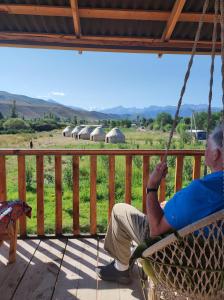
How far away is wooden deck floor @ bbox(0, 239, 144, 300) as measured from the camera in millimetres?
2146

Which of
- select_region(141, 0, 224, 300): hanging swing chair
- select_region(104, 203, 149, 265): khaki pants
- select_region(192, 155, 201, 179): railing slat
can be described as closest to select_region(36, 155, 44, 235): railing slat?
select_region(104, 203, 149, 265): khaki pants

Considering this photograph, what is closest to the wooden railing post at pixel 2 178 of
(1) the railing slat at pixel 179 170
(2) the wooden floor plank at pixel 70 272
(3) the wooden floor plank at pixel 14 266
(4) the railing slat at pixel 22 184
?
(4) the railing slat at pixel 22 184

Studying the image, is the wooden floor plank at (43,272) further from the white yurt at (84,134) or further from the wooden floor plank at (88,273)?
the white yurt at (84,134)

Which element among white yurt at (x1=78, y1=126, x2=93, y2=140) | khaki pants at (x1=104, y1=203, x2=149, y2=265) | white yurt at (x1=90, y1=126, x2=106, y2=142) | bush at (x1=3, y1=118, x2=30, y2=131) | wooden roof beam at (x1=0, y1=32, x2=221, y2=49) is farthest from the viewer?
white yurt at (x1=78, y1=126, x2=93, y2=140)

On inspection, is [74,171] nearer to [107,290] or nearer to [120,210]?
[120,210]

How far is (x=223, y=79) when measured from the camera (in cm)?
140

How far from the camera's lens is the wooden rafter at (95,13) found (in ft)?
8.79

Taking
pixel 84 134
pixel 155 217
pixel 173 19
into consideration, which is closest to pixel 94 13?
pixel 173 19

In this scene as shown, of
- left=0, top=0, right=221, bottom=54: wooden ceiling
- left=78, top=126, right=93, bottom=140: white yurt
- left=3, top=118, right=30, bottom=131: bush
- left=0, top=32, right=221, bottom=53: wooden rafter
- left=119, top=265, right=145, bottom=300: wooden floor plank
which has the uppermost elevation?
left=0, top=0, right=221, bottom=54: wooden ceiling

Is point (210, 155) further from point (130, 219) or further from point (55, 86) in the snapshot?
point (55, 86)

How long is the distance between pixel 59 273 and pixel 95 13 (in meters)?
2.10

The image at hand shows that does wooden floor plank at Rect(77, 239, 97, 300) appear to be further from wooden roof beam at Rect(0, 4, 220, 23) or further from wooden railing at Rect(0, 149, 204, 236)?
wooden roof beam at Rect(0, 4, 220, 23)

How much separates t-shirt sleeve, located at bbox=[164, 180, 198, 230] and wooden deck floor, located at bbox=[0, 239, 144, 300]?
96 centimetres

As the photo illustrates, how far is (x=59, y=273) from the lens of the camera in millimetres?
2412
